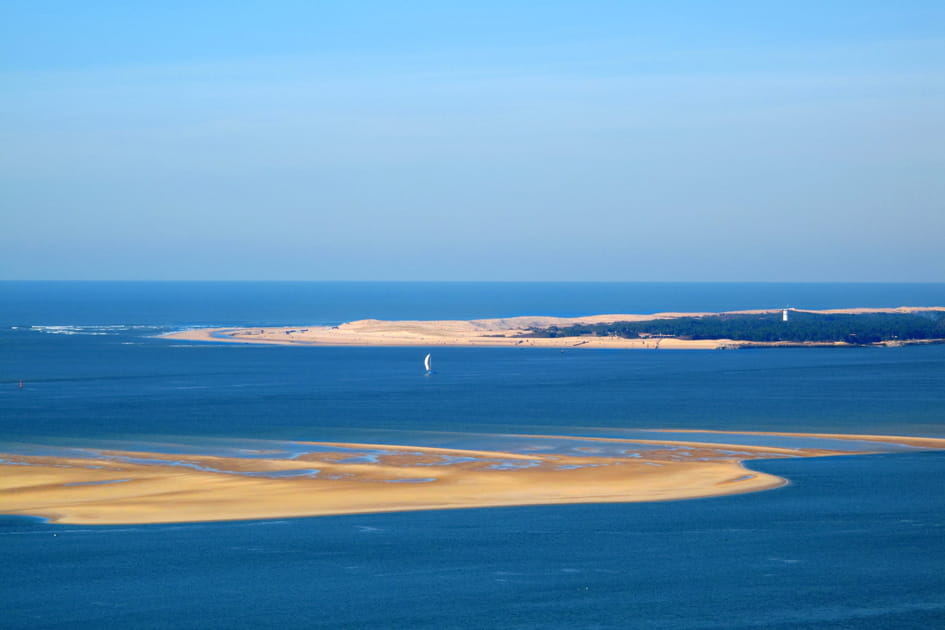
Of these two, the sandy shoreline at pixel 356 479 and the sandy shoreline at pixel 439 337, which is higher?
the sandy shoreline at pixel 439 337

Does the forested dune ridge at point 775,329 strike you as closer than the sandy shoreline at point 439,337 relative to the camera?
No

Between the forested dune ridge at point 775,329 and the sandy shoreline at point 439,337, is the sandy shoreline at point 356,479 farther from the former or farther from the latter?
the forested dune ridge at point 775,329

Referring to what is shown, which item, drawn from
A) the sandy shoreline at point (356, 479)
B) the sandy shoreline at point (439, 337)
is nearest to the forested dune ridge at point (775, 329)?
the sandy shoreline at point (439, 337)

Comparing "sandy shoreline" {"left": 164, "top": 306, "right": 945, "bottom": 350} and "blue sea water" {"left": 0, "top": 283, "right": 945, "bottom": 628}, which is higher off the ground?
"sandy shoreline" {"left": 164, "top": 306, "right": 945, "bottom": 350}

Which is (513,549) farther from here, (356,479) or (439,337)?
(439,337)

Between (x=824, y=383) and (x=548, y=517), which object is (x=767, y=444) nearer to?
(x=548, y=517)

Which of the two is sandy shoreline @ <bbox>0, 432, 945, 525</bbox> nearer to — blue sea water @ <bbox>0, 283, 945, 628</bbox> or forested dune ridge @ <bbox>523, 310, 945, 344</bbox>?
blue sea water @ <bbox>0, 283, 945, 628</bbox>

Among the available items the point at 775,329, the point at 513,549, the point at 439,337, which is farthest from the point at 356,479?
the point at 775,329

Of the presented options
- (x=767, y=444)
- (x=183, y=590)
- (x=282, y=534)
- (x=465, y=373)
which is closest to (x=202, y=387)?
(x=465, y=373)

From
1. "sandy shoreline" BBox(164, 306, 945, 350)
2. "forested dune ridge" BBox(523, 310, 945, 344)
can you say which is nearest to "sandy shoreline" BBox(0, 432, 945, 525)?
"sandy shoreline" BBox(164, 306, 945, 350)
